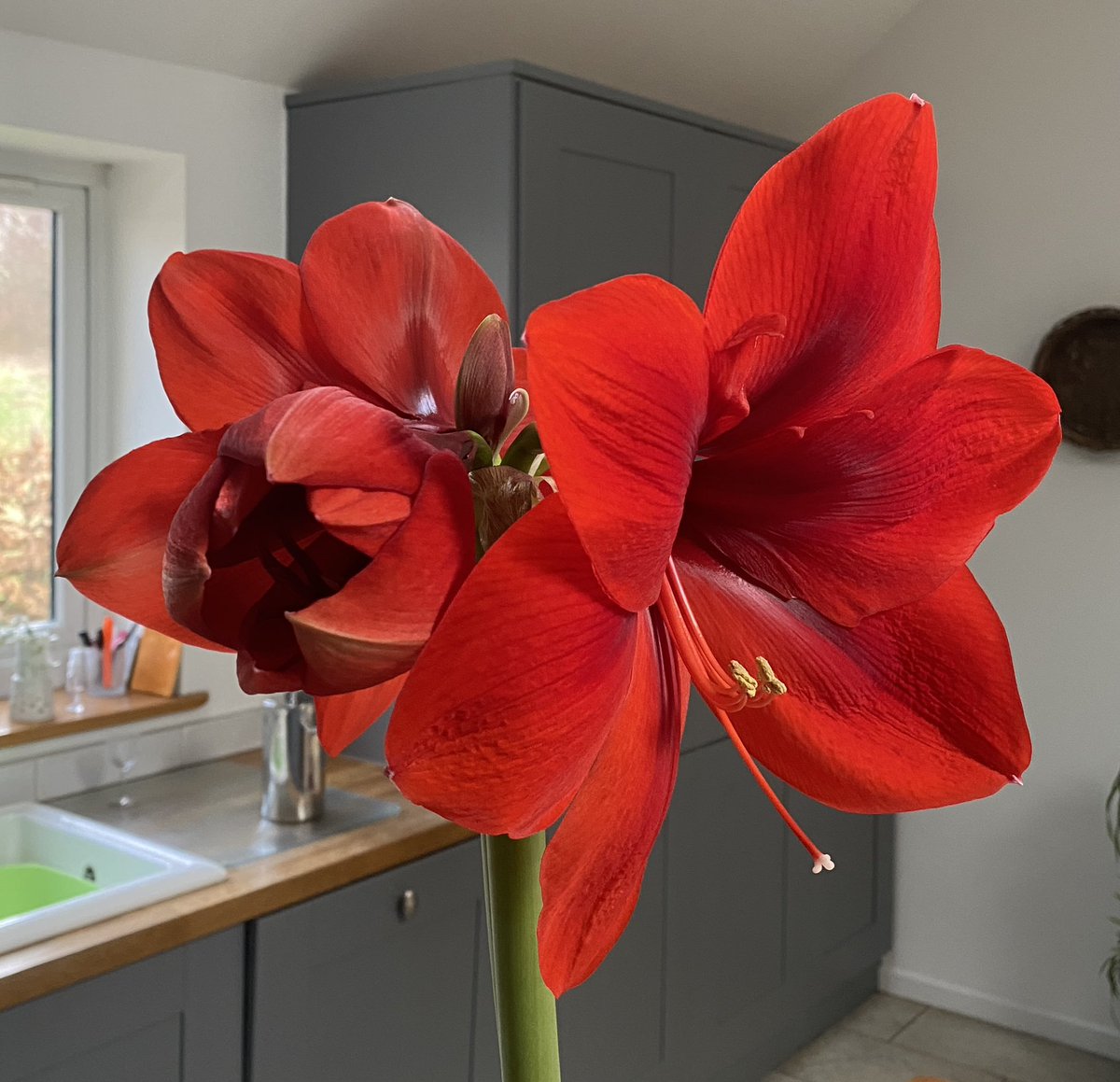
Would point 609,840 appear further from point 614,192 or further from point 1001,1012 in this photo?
point 1001,1012

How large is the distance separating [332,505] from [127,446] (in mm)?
2758

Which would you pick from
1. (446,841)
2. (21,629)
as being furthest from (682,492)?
(21,629)

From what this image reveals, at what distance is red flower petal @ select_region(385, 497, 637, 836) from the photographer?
22 centimetres

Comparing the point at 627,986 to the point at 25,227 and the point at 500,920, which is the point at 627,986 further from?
the point at 500,920

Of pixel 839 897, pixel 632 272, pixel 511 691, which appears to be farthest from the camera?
pixel 839 897

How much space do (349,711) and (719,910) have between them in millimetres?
3018

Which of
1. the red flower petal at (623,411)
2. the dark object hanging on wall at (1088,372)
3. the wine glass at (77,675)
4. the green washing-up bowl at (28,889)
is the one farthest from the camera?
the dark object hanging on wall at (1088,372)

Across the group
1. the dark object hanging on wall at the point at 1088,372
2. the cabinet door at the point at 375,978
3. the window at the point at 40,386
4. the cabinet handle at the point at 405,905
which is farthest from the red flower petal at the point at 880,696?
the dark object hanging on wall at the point at 1088,372

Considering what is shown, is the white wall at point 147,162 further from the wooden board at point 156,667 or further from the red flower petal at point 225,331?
the red flower petal at point 225,331

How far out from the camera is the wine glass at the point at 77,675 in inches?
104

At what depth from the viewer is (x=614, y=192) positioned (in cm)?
281

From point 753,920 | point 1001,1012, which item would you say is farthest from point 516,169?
point 1001,1012

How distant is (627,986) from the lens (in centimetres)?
289

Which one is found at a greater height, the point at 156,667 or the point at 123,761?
the point at 156,667
